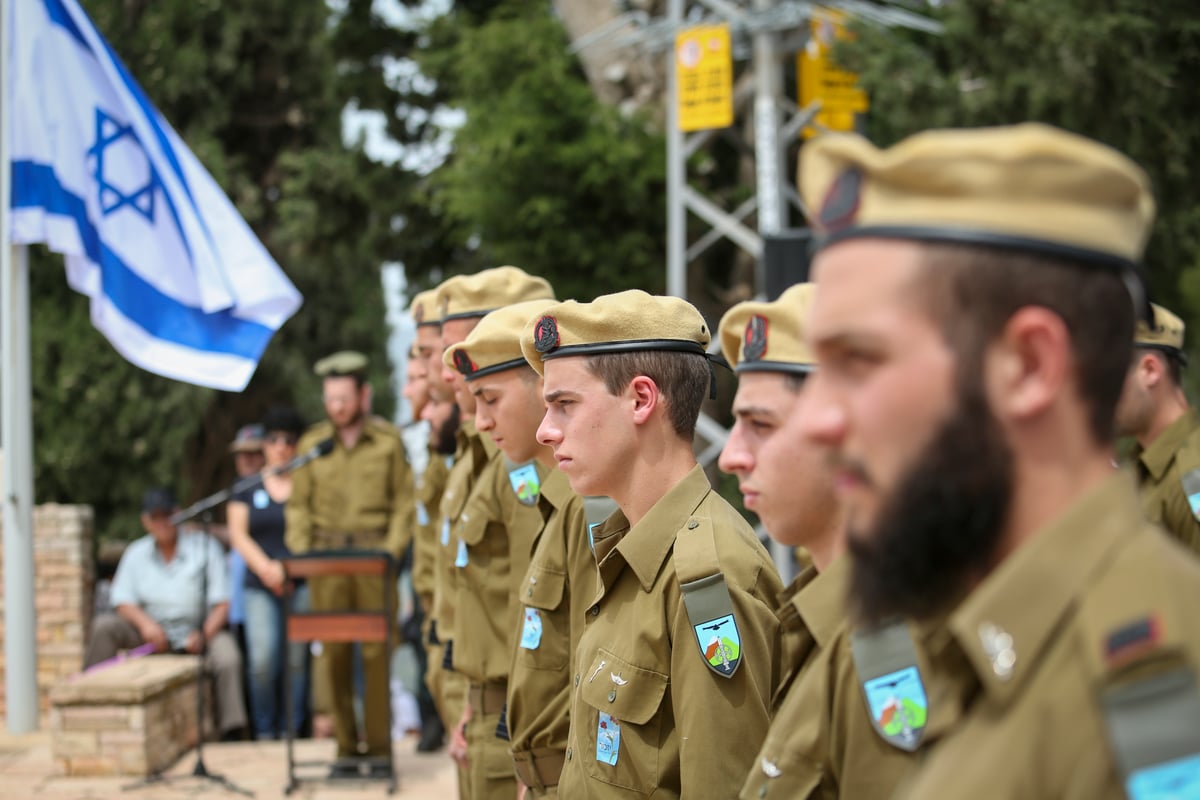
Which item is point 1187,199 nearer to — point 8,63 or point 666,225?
point 666,225

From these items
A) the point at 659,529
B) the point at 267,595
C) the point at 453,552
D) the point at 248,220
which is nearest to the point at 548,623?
the point at 659,529

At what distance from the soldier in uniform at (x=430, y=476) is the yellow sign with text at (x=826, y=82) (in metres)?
4.68

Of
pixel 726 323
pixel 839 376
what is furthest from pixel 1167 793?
pixel 726 323

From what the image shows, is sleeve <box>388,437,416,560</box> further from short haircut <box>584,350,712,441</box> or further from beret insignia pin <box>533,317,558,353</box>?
short haircut <box>584,350,712,441</box>

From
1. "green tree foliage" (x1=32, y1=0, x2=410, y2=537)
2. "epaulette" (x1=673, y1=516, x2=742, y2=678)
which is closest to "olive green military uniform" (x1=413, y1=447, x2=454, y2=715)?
"epaulette" (x1=673, y1=516, x2=742, y2=678)

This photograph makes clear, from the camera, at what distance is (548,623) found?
340 cm

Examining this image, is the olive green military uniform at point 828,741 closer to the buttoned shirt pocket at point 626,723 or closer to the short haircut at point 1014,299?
the buttoned shirt pocket at point 626,723

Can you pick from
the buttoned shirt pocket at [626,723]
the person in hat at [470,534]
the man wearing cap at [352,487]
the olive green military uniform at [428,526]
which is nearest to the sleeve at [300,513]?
the man wearing cap at [352,487]

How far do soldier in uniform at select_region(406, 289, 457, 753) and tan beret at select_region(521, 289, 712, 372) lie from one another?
2392 millimetres

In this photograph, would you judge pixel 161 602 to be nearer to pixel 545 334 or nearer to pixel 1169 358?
pixel 545 334

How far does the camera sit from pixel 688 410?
3.06 metres

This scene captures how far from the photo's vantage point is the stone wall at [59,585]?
927 cm

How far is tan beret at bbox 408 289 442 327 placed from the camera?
5625 mm

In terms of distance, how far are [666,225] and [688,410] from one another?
28.3 ft
